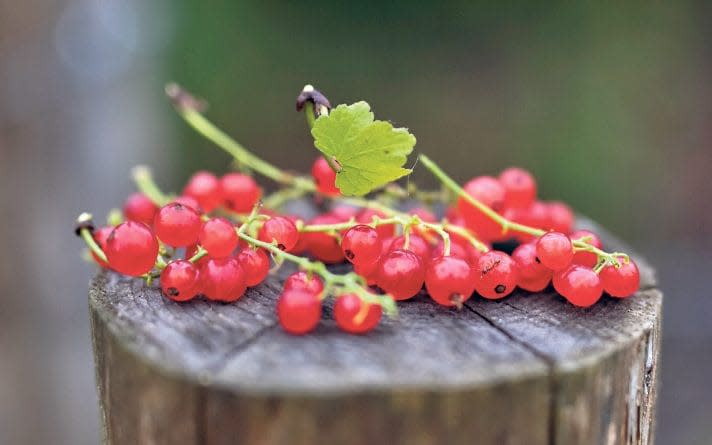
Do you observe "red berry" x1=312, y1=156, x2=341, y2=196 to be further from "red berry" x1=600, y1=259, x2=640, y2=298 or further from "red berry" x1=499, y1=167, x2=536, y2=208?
"red berry" x1=600, y1=259, x2=640, y2=298

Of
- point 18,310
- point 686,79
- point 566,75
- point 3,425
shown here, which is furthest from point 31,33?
point 686,79

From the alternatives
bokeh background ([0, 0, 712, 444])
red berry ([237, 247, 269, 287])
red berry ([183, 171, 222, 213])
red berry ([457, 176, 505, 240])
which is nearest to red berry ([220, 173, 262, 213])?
red berry ([183, 171, 222, 213])

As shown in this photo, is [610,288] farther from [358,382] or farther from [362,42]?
[362,42]

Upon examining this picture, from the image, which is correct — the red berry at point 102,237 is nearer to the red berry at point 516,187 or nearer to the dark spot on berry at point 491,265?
the dark spot on berry at point 491,265

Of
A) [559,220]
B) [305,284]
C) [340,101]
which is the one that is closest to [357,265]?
[305,284]

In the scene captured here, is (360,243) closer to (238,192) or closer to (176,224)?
(176,224)

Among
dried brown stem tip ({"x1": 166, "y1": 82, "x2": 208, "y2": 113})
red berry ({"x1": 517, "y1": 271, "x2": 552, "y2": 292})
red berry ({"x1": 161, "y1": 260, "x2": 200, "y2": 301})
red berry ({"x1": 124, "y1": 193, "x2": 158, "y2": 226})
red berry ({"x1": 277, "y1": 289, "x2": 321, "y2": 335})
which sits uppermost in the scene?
dried brown stem tip ({"x1": 166, "y1": 82, "x2": 208, "y2": 113})

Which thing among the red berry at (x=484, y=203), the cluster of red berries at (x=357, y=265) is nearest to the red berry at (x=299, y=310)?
the cluster of red berries at (x=357, y=265)
